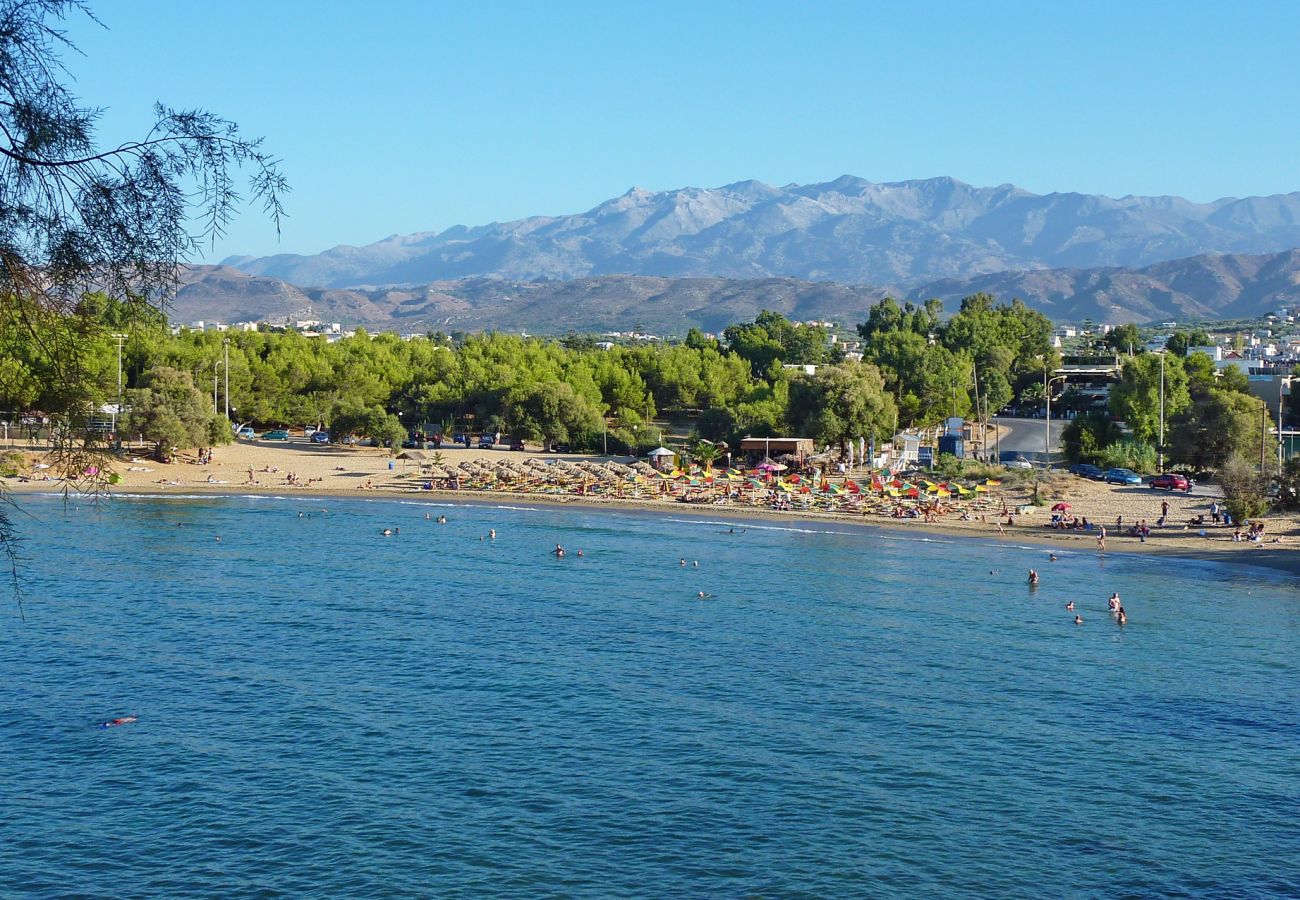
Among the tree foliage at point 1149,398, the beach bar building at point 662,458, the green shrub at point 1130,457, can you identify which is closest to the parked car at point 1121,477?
the green shrub at point 1130,457

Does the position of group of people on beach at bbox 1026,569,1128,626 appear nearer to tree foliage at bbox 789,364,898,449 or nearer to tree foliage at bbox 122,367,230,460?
tree foliage at bbox 789,364,898,449

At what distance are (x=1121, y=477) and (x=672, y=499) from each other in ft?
69.1

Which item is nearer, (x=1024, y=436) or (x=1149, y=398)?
(x=1149, y=398)

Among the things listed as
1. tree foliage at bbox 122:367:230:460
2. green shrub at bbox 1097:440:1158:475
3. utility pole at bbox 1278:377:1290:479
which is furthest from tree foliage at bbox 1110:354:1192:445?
tree foliage at bbox 122:367:230:460

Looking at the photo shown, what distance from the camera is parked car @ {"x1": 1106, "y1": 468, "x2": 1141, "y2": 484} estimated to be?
188 feet

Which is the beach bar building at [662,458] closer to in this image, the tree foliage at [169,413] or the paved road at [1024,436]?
the paved road at [1024,436]

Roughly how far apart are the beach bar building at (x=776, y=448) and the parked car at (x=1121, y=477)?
14700mm

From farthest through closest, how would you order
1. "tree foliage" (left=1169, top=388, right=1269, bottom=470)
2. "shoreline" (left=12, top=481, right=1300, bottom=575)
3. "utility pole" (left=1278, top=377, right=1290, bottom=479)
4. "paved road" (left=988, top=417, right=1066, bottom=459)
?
1. "paved road" (left=988, top=417, right=1066, bottom=459)
2. "tree foliage" (left=1169, top=388, right=1269, bottom=470)
3. "utility pole" (left=1278, top=377, right=1290, bottom=479)
4. "shoreline" (left=12, top=481, right=1300, bottom=575)

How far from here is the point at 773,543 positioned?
46219mm

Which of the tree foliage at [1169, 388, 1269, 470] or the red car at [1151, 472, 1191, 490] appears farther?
the red car at [1151, 472, 1191, 490]

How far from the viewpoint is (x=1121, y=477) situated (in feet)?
190

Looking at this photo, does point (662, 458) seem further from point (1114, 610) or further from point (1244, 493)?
point (1114, 610)

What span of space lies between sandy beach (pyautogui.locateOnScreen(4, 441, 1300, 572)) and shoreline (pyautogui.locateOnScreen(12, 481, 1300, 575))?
0.15 ft

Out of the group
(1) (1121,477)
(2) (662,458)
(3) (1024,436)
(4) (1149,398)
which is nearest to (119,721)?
(2) (662,458)
